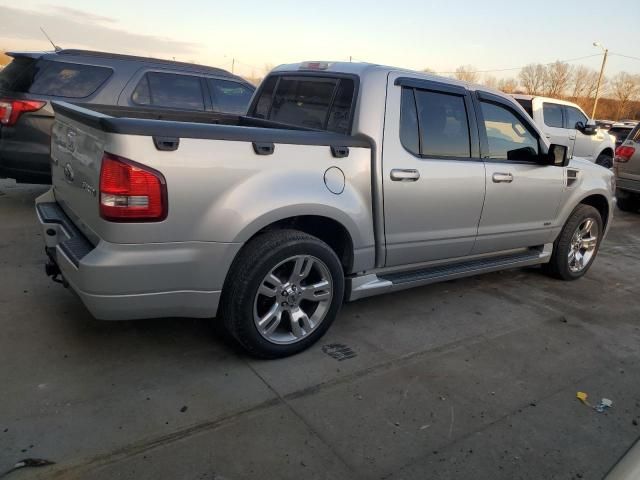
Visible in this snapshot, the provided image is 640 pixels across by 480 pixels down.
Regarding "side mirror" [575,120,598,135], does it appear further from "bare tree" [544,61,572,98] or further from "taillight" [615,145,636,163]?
"bare tree" [544,61,572,98]

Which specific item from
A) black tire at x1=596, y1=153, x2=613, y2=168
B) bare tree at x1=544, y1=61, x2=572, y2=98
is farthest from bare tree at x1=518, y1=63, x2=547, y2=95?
black tire at x1=596, y1=153, x2=613, y2=168

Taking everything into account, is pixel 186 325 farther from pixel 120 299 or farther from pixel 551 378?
pixel 551 378

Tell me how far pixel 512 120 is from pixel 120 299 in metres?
3.55

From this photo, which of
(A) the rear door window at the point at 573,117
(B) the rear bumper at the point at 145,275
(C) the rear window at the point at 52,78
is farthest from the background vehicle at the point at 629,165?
(B) the rear bumper at the point at 145,275

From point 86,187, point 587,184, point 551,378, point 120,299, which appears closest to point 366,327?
point 551,378

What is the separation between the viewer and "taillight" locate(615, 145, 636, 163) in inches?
355

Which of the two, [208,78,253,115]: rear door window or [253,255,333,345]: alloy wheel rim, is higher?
[208,78,253,115]: rear door window

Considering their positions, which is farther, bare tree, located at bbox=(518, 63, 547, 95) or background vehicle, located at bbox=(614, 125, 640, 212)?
bare tree, located at bbox=(518, 63, 547, 95)

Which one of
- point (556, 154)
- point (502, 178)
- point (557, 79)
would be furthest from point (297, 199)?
point (557, 79)

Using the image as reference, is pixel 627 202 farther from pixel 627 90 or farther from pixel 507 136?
pixel 627 90

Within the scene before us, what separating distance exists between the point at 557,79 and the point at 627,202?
2098 inches

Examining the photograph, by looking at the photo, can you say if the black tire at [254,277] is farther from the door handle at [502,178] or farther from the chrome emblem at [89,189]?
the door handle at [502,178]

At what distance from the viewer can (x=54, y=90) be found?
5945mm

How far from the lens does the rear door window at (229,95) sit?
7.16m
